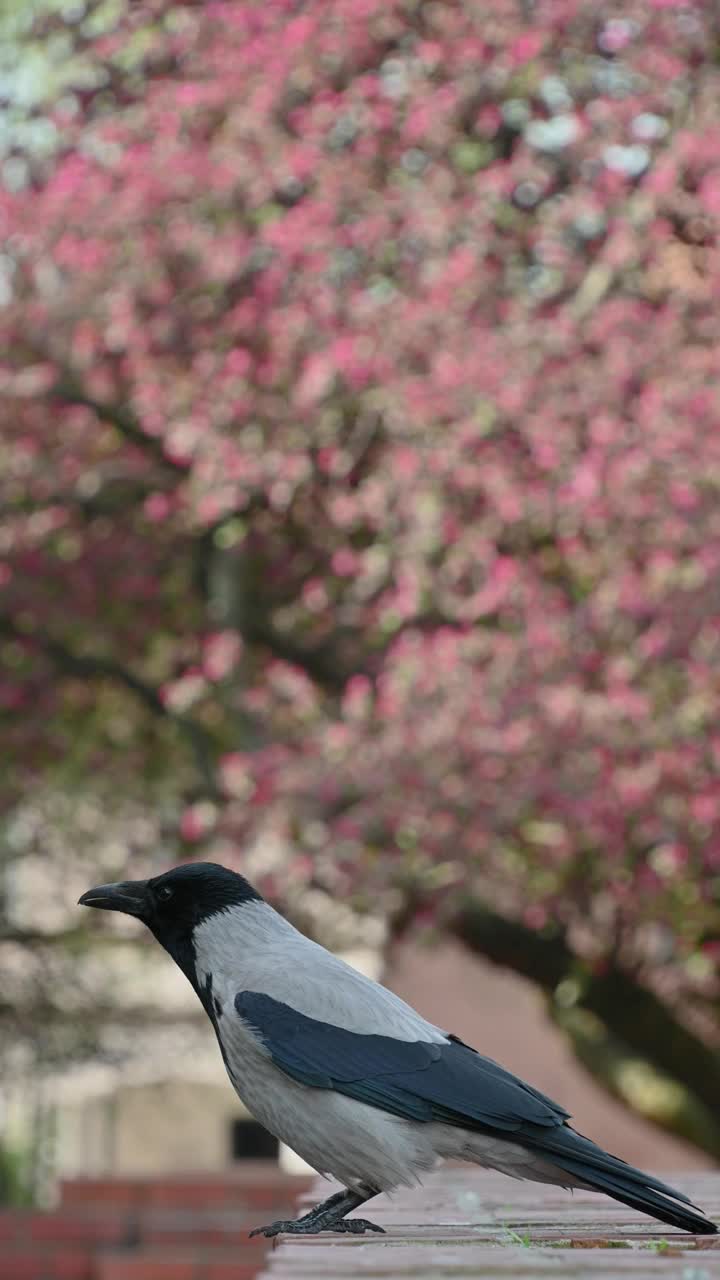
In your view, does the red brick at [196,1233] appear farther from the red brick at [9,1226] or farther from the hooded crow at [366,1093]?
the hooded crow at [366,1093]

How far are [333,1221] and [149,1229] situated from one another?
680 centimetres

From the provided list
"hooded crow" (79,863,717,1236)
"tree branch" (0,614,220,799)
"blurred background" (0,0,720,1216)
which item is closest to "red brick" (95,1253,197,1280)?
"blurred background" (0,0,720,1216)

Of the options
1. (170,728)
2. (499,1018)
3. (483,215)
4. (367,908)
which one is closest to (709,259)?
(483,215)

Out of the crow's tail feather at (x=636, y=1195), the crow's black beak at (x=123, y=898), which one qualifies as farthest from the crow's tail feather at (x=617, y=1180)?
the crow's black beak at (x=123, y=898)

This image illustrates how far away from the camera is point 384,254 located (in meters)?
9.98

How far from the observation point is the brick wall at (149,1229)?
31.1 feet

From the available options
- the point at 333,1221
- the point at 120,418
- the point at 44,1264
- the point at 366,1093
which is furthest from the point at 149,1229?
the point at 366,1093

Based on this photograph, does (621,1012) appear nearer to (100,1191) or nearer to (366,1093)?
(100,1191)

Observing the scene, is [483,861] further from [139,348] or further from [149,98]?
[149,98]

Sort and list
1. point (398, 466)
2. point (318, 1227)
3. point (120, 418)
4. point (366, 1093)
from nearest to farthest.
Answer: point (366, 1093), point (318, 1227), point (398, 466), point (120, 418)

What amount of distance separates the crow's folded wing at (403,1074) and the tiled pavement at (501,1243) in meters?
0.21

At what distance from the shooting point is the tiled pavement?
3010 mm

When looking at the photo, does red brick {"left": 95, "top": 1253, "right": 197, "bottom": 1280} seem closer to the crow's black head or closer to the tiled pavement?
the tiled pavement

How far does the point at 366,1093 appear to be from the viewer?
3691 millimetres
